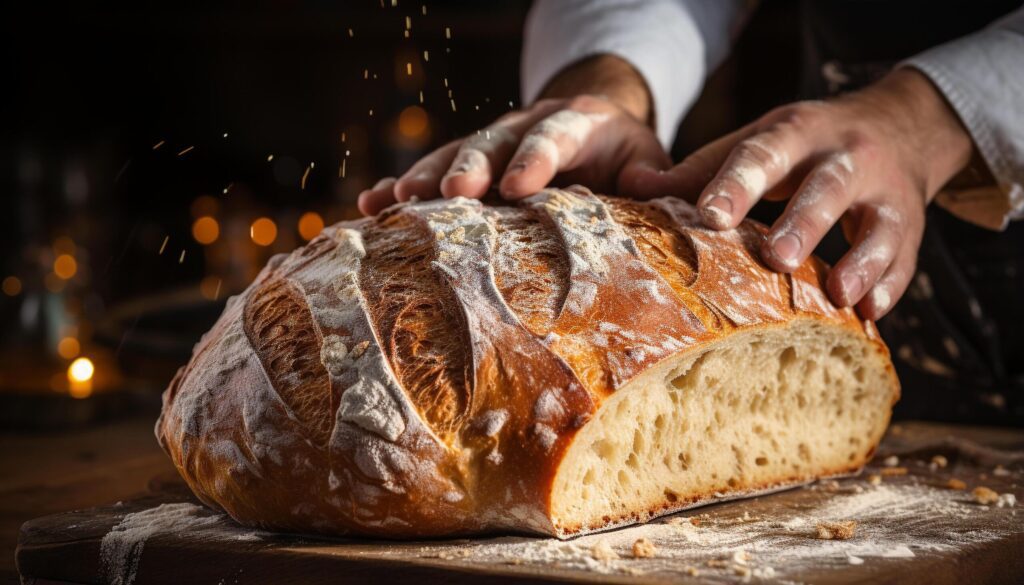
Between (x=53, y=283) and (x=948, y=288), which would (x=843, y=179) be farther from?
(x=53, y=283)

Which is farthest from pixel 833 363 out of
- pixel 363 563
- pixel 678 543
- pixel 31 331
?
pixel 31 331

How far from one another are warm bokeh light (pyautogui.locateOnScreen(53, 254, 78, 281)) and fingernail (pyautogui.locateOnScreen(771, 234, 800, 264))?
8.54ft

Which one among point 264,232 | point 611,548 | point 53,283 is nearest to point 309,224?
point 264,232

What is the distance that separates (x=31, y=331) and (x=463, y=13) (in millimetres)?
2017

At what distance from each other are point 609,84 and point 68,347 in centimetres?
203

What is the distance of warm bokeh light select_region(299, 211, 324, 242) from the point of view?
428 centimetres

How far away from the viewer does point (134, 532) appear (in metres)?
1.21

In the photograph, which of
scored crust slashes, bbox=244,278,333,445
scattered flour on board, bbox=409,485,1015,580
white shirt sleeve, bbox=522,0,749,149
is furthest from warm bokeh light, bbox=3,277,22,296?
scattered flour on board, bbox=409,485,1015,580

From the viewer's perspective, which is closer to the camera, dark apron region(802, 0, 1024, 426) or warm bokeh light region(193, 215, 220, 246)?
dark apron region(802, 0, 1024, 426)

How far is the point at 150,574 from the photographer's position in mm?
1168

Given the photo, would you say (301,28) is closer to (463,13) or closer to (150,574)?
(463,13)

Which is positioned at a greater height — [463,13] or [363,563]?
[463,13]

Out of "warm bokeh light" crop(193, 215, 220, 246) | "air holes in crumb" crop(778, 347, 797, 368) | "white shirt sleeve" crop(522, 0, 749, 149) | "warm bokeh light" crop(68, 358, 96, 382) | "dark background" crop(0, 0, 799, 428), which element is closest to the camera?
"air holes in crumb" crop(778, 347, 797, 368)

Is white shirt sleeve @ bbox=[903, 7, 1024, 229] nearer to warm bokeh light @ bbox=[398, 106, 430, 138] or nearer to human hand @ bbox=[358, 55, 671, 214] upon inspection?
human hand @ bbox=[358, 55, 671, 214]
